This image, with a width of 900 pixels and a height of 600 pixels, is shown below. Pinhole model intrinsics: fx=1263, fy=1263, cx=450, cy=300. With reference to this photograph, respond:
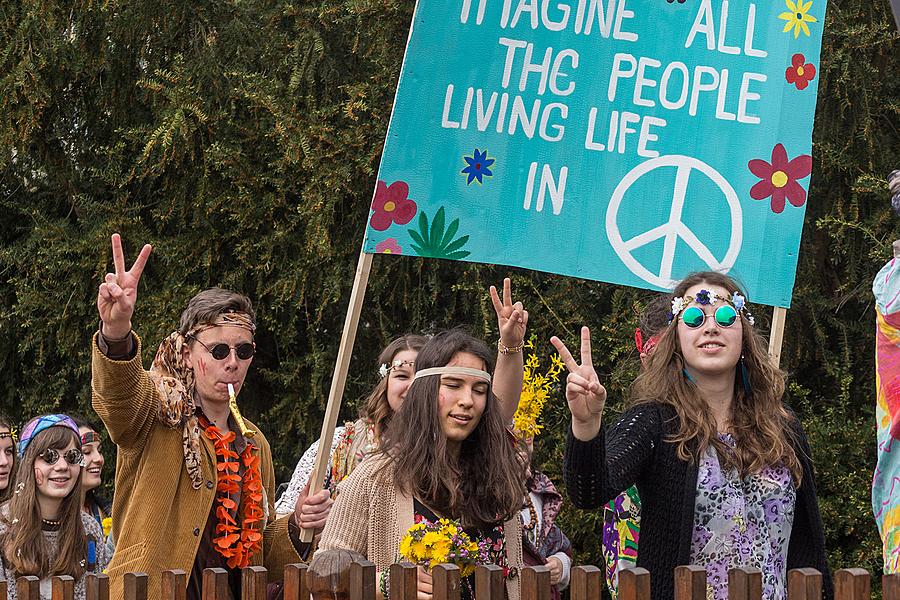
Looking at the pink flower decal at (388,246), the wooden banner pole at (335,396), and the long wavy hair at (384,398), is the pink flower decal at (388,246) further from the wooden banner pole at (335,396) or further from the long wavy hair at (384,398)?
the long wavy hair at (384,398)

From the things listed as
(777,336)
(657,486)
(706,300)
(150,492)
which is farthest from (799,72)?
(150,492)

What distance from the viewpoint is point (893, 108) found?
7344mm

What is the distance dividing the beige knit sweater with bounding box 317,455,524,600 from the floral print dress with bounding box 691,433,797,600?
0.58 m

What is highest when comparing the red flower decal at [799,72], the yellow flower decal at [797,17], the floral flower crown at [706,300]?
the yellow flower decal at [797,17]

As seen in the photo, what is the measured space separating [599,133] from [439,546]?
6.39 feet

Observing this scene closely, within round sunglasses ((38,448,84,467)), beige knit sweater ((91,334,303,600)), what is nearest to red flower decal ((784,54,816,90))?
beige knit sweater ((91,334,303,600))

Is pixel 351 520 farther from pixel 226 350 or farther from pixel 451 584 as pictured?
pixel 226 350

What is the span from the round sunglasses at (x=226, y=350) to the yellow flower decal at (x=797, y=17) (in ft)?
7.60

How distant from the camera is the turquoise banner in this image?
183 inches

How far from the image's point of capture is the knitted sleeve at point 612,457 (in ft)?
11.7

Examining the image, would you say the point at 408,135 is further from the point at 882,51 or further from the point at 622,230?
the point at 882,51

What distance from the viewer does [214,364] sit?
14.6ft

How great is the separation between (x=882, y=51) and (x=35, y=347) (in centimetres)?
557

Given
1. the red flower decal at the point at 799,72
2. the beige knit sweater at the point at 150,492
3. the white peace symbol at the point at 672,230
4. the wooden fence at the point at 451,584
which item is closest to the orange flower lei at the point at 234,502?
the beige knit sweater at the point at 150,492
